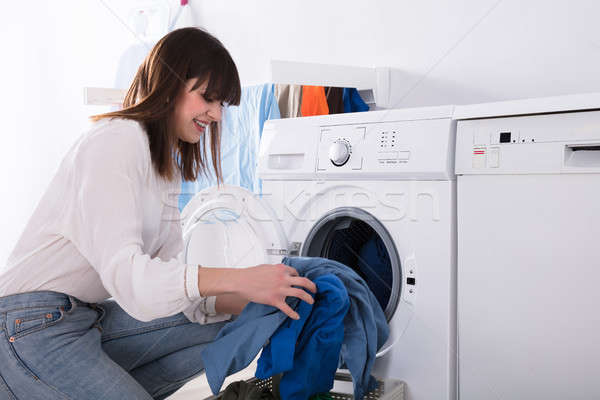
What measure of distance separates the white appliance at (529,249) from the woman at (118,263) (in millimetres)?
519

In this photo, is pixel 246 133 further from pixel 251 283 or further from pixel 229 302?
pixel 251 283

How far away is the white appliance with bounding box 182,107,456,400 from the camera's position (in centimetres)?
127

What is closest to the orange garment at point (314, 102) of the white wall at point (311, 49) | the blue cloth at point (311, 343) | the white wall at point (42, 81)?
the white wall at point (311, 49)

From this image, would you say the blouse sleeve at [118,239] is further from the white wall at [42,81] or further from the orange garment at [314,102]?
the white wall at [42,81]

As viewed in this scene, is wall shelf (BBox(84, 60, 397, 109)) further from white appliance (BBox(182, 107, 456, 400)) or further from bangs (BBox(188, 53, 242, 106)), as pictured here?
bangs (BBox(188, 53, 242, 106))

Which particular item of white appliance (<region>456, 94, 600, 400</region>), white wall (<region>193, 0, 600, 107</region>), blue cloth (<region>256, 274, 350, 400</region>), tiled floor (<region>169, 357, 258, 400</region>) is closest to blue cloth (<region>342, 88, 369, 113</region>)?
white wall (<region>193, 0, 600, 107</region>)

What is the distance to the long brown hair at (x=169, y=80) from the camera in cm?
92

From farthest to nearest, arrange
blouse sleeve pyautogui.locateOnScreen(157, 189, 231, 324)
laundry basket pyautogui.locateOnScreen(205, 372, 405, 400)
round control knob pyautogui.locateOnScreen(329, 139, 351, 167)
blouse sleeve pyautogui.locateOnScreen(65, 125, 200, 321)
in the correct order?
round control knob pyautogui.locateOnScreen(329, 139, 351, 167) → laundry basket pyautogui.locateOnScreen(205, 372, 405, 400) → blouse sleeve pyautogui.locateOnScreen(157, 189, 231, 324) → blouse sleeve pyautogui.locateOnScreen(65, 125, 200, 321)

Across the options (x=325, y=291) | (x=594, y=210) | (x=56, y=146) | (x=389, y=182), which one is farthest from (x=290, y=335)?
(x=56, y=146)

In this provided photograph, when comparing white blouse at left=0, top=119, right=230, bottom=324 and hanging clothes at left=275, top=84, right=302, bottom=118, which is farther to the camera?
hanging clothes at left=275, top=84, right=302, bottom=118

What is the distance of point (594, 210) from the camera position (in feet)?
3.67

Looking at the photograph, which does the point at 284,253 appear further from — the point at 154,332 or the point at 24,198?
the point at 24,198

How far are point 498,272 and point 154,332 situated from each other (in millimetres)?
764

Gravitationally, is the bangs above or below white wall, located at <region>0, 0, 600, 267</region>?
below
